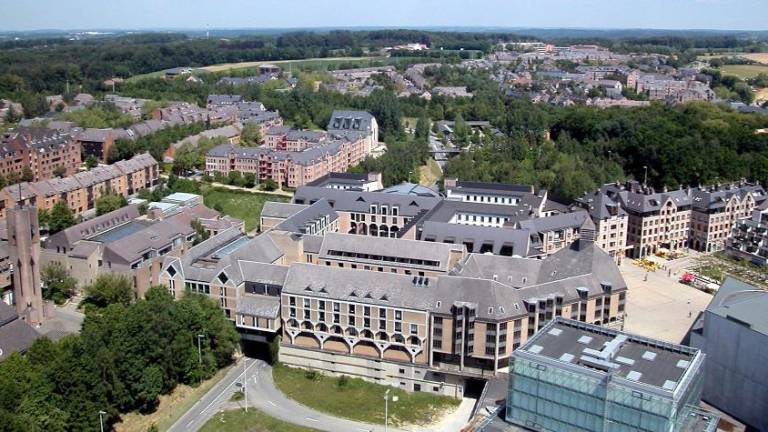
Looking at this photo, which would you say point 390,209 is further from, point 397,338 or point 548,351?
point 548,351

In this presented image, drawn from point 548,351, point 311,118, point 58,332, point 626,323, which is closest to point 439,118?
point 311,118

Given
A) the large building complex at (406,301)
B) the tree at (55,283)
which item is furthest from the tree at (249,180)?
the large building complex at (406,301)

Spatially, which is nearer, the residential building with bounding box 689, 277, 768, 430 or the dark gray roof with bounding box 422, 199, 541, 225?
the residential building with bounding box 689, 277, 768, 430

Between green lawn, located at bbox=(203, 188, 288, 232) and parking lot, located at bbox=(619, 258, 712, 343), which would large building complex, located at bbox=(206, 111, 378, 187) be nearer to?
green lawn, located at bbox=(203, 188, 288, 232)

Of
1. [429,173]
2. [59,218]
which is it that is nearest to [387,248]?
[59,218]

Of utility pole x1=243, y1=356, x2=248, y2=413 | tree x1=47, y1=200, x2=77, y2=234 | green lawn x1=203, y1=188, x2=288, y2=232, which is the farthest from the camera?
green lawn x1=203, y1=188, x2=288, y2=232

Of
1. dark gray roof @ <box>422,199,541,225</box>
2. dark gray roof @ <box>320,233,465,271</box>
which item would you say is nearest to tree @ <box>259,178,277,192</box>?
dark gray roof @ <box>422,199,541,225</box>
